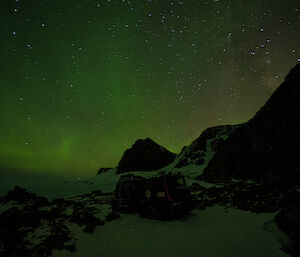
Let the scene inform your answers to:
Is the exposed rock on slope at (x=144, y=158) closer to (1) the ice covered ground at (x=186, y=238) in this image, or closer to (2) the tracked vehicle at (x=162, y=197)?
(2) the tracked vehicle at (x=162, y=197)

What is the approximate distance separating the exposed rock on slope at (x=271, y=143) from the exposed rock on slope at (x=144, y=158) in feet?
113

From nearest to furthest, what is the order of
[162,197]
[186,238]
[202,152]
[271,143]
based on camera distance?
[186,238]
[162,197]
[271,143]
[202,152]

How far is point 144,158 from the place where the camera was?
66062 millimetres

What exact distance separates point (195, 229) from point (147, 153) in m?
61.3

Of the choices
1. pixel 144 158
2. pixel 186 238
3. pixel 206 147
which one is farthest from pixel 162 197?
pixel 144 158

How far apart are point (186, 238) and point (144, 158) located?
200ft

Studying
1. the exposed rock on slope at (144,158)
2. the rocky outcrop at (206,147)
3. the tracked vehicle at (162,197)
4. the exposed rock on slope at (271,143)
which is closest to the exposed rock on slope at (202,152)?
the rocky outcrop at (206,147)

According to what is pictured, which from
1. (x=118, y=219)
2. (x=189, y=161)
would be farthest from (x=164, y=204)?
(x=189, y=161)

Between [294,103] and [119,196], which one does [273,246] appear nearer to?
[119,196]

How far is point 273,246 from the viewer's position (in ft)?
15.1

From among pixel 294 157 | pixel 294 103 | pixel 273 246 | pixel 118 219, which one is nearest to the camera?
pixel 273 246

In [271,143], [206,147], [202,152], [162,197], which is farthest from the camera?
[206,147]

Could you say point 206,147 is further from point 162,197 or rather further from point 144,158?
point 162,197

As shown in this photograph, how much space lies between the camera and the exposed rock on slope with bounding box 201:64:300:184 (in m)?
21.4
